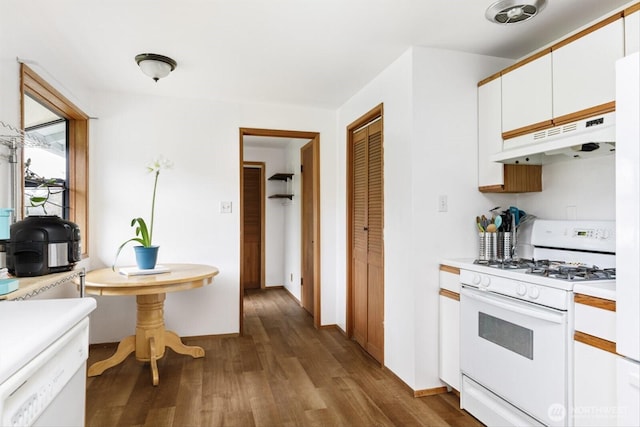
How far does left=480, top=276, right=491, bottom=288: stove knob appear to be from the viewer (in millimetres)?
2051

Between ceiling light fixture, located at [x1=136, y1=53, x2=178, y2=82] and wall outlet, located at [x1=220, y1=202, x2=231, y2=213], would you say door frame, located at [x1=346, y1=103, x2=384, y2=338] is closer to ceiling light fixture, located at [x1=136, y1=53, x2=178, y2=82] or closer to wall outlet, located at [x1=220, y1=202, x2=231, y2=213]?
wall outlet, located at [x1=220, y1=202, x2=231, y2=213]

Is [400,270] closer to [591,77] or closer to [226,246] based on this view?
[591,77]

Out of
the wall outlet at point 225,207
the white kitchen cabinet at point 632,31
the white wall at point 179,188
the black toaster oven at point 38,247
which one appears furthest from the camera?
the wall outlet at point 225,207

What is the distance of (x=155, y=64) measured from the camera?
2.57 meters

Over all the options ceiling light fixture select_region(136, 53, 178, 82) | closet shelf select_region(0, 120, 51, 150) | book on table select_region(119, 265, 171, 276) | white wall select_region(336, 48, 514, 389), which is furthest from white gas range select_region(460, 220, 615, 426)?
closet shelf select_region(0, 120, 51, 150)

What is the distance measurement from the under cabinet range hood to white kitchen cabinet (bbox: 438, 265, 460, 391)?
783 mm

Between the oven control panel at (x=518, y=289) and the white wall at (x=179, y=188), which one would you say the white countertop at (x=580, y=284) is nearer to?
the oven control panel at (x=518, y=289)

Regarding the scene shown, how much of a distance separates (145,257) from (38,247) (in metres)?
1.00

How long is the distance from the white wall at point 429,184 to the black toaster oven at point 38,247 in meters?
1.97

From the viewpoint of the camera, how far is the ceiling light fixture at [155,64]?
2.54 meters

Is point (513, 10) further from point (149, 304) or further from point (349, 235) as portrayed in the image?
point (149, 304)

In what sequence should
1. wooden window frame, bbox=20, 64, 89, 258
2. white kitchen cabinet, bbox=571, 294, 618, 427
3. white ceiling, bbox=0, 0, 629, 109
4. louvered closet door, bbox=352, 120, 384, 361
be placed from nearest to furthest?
white kitchen cabinet, bbox=571, 294, 618, 427
white ceiling, bbox=0, 0, 629, 109
louvered closet door, bbox=352, 120, 384, 361
wooden window frame, bbox=20, 64, 89, 258

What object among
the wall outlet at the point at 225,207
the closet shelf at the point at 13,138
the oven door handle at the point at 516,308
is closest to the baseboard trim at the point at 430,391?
the oven door handle at the point at 516,308

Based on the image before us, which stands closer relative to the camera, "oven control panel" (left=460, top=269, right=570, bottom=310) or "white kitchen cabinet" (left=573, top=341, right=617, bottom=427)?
"white kitchen cabinet" (left=573, top=341, right=617, bottom=427)
